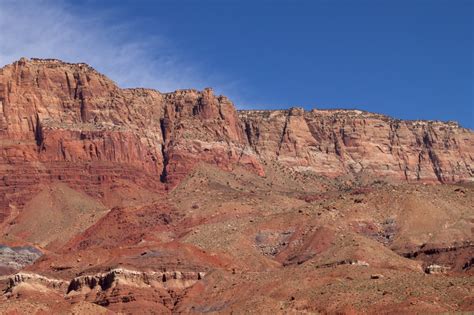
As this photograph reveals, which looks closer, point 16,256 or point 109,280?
point 109,280

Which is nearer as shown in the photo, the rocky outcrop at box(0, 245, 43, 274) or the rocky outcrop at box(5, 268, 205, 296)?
the rocky outcrop at box(5, 268, 205, 296)

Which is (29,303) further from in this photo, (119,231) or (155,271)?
(119,231)

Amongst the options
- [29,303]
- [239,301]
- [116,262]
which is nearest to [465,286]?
[239,301]

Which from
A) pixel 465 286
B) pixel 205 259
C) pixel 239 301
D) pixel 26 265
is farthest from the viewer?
pixel 26 265

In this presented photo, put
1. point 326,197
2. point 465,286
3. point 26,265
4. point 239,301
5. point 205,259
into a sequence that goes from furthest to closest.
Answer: point 326,197, point 26,265, point 205,259, point 239,301, point 465,286

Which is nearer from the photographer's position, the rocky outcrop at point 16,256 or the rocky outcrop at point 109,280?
the rocky outcrop at point 109,280

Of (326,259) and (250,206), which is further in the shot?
(250,206)

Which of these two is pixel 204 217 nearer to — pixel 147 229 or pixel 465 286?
pixel 147 229

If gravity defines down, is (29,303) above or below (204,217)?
below

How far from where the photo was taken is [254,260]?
157625mm

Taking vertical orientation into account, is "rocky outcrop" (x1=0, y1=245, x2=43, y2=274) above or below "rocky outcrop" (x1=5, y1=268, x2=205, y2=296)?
above

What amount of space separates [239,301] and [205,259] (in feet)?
83.5

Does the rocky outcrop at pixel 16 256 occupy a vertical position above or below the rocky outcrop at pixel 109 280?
above

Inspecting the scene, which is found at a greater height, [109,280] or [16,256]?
[16,256]
